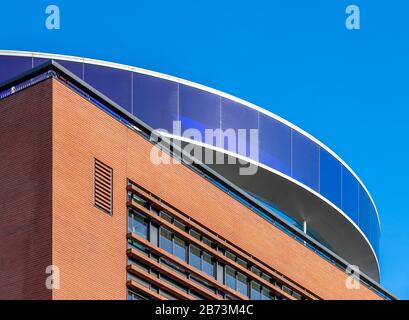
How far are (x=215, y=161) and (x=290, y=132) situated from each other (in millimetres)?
4343

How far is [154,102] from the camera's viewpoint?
47.5m

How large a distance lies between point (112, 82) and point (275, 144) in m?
6.44

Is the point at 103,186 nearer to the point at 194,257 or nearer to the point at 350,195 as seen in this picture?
the point at 194,257

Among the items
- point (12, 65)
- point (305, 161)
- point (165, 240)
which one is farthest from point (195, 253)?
point (305, 161)

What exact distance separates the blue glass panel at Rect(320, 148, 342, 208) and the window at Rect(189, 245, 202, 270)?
35.4 feet

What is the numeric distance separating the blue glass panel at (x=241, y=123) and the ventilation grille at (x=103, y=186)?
10038mm

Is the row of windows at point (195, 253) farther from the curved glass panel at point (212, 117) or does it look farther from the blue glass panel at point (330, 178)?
the blue glass panel at point (330, 178)

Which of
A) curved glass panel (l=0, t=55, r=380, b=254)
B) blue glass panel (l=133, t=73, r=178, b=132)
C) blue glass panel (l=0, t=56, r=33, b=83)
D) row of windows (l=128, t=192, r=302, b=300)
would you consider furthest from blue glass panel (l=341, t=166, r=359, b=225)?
blue glass panel (l=0, t=56, r=33, b=83)

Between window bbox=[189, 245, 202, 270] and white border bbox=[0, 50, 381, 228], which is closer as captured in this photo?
window bbox=[189, 245, 202, 270]

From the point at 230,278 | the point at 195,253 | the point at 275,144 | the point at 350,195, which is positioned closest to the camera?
the point at 195,253

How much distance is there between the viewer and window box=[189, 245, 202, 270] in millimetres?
41822

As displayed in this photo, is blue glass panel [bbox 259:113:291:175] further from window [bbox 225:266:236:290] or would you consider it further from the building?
window [bbox 225:266:236:290]

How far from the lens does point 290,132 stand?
168 feet

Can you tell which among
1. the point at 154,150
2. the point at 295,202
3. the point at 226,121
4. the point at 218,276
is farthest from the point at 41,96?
the point at 295,202
